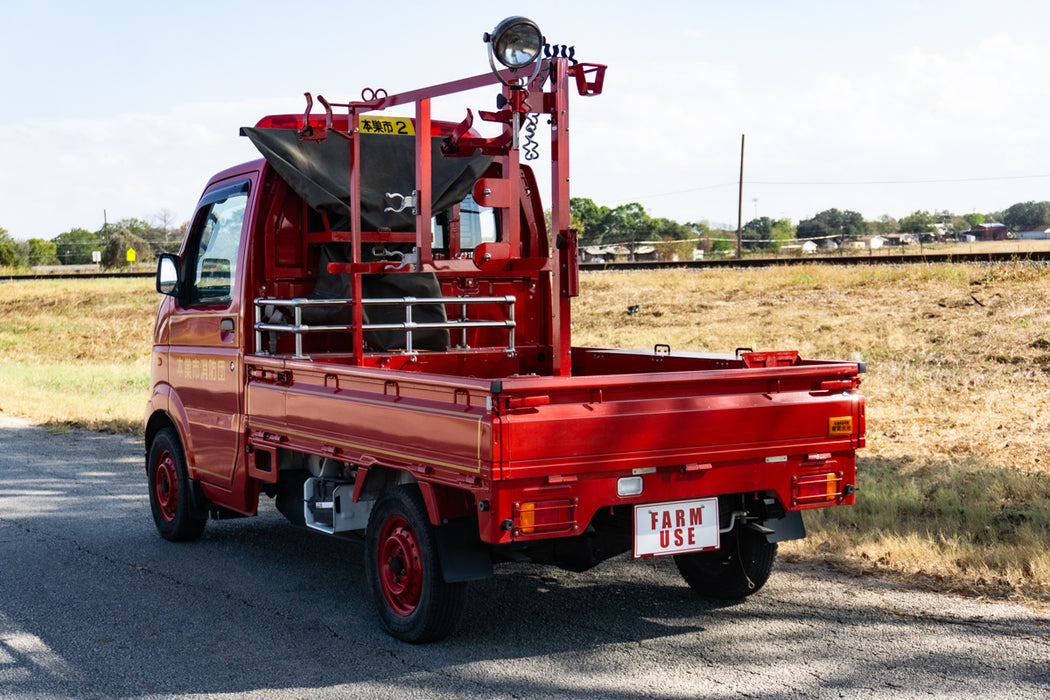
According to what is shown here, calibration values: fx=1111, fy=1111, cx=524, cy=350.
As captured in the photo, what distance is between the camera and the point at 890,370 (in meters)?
14.6

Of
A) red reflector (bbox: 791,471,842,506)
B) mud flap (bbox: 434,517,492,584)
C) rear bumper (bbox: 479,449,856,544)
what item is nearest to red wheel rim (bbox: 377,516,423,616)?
mud flap (bbox: 434,517,492,584)

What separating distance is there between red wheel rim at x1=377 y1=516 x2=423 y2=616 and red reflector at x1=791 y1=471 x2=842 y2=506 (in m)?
1.84

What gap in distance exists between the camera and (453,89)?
6.29 metres

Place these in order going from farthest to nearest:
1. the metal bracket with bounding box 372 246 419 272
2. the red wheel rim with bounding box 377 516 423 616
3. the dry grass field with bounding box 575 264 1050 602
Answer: the dry grass field with bounding box 575 264 1050 602 → the metal bracket with bounding box 372 246 419 272 → the red wheel rim with bounding box 377 516 423 616

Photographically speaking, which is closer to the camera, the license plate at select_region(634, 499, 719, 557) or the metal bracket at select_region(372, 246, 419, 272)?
the license plate at select_region(634, 499, 719, 557)

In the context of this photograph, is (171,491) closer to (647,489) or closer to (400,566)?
(400,566)

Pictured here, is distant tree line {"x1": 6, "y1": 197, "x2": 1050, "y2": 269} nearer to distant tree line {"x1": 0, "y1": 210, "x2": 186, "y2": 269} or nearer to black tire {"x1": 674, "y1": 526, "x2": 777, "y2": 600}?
distant tree line {"x1": 0, "y1": 210, "x2": 186, "y2": 269}

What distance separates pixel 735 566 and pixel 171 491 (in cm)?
403

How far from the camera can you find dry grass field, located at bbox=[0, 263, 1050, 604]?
6938mm

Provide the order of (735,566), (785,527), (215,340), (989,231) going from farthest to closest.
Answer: (989,231) → (215,340) → (735,566) → (785,527)

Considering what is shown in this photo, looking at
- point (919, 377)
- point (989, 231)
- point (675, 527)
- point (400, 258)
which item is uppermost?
point (989, 231)

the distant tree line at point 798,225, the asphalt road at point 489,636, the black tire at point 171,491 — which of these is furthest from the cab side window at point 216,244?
the distant tree line at point 798,225

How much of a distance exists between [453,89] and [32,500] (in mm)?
5272

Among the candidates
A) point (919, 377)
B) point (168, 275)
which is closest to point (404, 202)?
point (168, 275)
